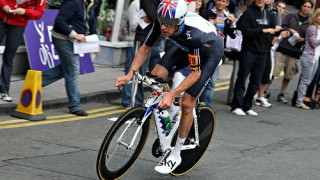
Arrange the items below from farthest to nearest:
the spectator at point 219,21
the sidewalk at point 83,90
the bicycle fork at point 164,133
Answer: the spectator at point 219,21
the sidewalk at point 83,90
the bicycle fork at point 164,133

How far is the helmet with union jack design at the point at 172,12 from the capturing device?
233 inches

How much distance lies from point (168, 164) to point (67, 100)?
4.01 metres

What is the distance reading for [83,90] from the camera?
11297 millimetres

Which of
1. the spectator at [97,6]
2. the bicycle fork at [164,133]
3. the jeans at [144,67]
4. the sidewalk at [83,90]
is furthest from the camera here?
the spectator at [97,6]

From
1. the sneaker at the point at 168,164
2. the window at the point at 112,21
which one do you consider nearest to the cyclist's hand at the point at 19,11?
the sneaker at the point at 168,164

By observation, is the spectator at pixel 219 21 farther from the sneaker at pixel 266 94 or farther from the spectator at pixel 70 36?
the sneaker at pixel 266 94

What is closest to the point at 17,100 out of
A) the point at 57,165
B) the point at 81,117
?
the point at 81,117

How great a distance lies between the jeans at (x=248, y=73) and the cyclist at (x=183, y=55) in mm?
4125

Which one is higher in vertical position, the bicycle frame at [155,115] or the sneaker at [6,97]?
the bicycle frame at [155,115]

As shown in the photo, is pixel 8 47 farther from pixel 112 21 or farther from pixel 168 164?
pixel 112 21

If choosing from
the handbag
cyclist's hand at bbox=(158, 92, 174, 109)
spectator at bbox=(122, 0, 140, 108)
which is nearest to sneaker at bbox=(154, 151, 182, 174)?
cyclist's hand at bbox=(158, 92, 174, 109)

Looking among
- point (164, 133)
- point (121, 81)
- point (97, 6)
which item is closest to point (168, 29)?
point (121, 81)

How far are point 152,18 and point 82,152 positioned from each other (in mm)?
2964

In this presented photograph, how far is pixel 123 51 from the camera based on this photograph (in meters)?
14.6
